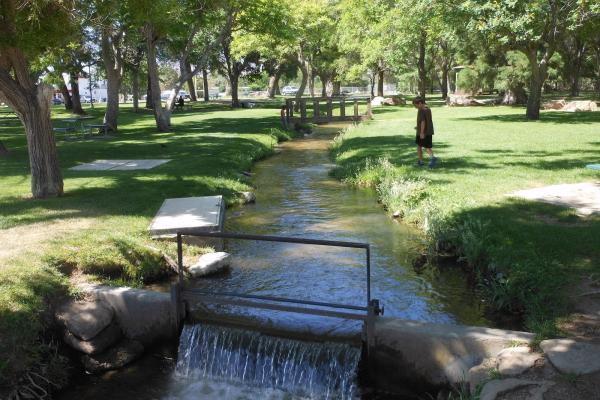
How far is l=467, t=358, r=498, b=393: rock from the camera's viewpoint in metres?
4.67

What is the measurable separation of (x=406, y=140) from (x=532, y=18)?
297 inches

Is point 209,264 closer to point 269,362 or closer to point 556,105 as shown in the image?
point 269,362

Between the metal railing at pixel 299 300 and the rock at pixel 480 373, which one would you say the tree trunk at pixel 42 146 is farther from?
the rock at pixel 480 373

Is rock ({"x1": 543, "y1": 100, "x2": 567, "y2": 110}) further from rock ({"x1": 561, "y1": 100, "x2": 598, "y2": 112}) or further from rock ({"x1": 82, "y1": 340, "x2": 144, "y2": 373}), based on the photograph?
rock ({"x1": 82, "y1": 340, "x2": 144, "y2": 373})

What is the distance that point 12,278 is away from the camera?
6.45m

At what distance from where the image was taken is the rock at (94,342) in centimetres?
610

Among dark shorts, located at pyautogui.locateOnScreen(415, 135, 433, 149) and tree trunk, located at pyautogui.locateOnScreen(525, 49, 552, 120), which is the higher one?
tree trunk, located at pyautogui.locateOnScreen(525, 49, 552, 120)

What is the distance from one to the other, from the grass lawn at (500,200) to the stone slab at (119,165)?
5103mm

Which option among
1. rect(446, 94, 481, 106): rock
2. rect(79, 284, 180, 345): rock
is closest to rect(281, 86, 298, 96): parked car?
rect(446, 94, 481, 106): rock

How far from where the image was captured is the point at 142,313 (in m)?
6.47

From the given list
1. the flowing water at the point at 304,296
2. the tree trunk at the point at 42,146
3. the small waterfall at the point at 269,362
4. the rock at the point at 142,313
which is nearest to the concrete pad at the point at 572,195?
the flowing water at the point at 304,296

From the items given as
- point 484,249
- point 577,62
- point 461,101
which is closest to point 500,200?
point 484,249

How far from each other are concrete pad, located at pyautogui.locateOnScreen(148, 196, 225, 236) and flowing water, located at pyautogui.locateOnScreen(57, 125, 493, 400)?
1.86 ft

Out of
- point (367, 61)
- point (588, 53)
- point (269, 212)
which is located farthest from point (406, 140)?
point (588, 53)
